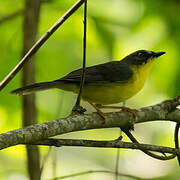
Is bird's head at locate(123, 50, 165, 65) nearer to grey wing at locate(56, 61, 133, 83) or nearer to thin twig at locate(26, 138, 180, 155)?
grey wing at locate(56, 61, 133, 83)

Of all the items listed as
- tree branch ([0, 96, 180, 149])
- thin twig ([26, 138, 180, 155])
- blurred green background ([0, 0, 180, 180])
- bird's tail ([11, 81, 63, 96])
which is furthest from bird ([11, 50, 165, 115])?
thin twig ([26, 138, 180, 155])

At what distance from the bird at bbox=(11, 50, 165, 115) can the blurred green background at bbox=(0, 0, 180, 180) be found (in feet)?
0.54

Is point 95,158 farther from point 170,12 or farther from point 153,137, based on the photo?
point 170,12

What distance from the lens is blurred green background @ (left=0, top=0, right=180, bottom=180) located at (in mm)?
4973

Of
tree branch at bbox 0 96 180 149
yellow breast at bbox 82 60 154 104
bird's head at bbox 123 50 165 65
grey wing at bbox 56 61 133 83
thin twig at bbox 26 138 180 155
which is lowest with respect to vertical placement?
thin twig at bbox 26 138 180 155

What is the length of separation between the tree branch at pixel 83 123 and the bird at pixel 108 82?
88 cm

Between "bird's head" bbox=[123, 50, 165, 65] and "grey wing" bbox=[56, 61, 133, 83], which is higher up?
"bird's head" bbox=[123, 50, 165, 65]

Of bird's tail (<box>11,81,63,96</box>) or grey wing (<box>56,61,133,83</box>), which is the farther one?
grey wing (<box>56,61,133,83</box>)

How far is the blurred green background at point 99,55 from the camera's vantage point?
4973 millimetres

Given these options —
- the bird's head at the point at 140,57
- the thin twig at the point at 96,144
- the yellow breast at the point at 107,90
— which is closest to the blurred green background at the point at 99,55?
the bird's head at the point at 140,57

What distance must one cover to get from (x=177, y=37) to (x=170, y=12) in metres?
0.35

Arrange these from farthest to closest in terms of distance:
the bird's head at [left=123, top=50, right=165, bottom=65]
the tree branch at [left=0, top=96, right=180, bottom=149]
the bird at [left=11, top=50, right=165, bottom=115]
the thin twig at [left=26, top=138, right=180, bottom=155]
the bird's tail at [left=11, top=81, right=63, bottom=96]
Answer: the bird's head at [left=123, top=50, right=165, bottom=65] < the bird at [left=11, top=50, right=165, bottom=115] < the bird's tail at [left=11, top=81, right=63, bottom=96] < the thin twig at [left=26, top=138, right=180, bottom=155] < the tree branch at [left=0, top=96, right=180, bottom=149]

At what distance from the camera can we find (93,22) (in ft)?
16.9

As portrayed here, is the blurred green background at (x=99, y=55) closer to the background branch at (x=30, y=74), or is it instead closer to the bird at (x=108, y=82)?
the bird at (x=108, y=82)
